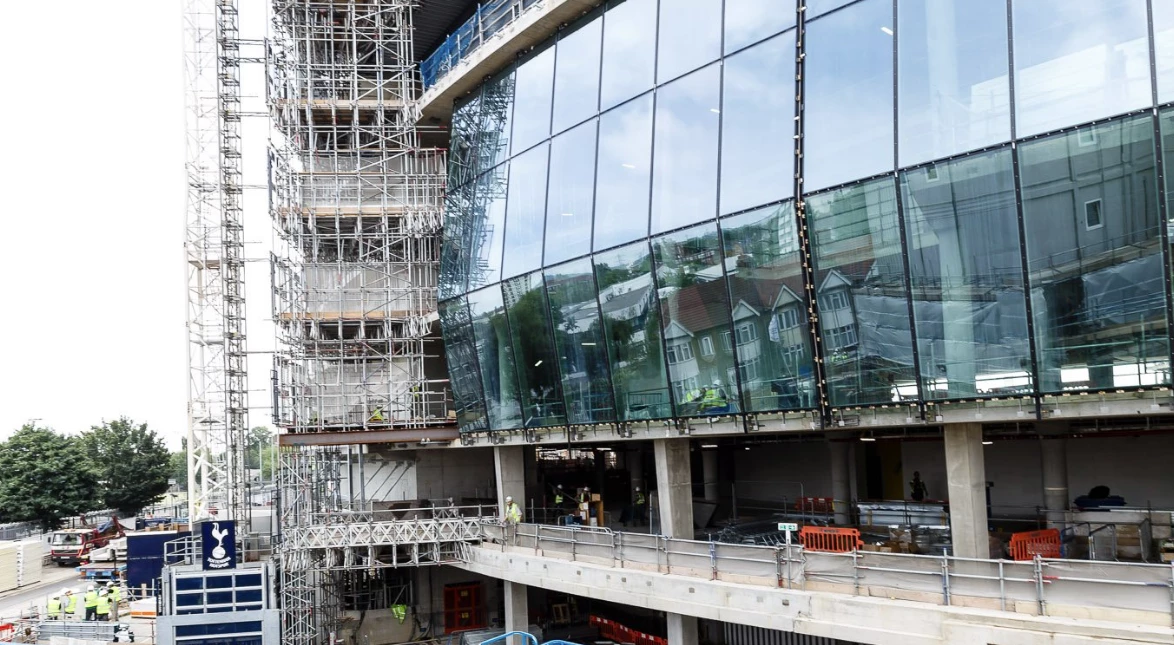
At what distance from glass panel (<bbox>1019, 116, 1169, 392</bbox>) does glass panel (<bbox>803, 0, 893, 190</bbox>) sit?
3292 mm

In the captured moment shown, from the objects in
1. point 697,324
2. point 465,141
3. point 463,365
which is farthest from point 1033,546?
point 465,141

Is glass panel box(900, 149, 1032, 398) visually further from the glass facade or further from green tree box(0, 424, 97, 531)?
green tree box(0, 424, 97, 531)

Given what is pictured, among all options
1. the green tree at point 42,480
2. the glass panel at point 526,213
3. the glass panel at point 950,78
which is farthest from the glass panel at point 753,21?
the green tree at point 42,480

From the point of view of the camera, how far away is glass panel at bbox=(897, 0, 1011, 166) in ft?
58.5

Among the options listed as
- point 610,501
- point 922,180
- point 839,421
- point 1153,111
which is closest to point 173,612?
point 610,501

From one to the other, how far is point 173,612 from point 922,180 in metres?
29.4

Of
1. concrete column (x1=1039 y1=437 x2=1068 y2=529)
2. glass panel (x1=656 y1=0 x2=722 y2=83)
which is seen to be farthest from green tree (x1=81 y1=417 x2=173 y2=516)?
concrete column (x1=1039 y1=437 x2=1068 y2=529)

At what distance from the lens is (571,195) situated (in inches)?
1073

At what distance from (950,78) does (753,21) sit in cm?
545

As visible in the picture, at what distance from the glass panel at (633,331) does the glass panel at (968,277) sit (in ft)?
24.8

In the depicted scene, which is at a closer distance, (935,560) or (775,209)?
(935,560)

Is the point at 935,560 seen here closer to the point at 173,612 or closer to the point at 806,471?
the point at 806,471

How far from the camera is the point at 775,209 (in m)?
21.2

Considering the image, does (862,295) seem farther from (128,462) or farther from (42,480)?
(128,462)
